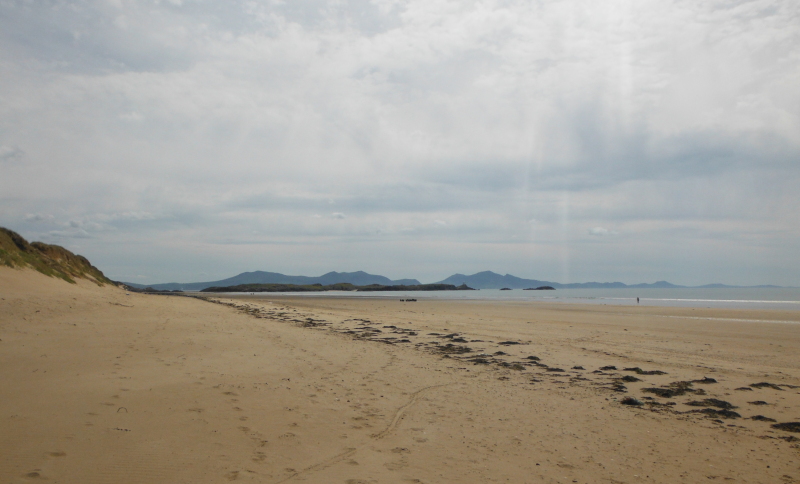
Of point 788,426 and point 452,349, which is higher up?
point 788,426

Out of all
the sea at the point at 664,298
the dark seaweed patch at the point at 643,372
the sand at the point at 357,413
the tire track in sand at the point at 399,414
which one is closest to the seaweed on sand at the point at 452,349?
the sand at the point at 357,413

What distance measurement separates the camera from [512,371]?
10641 millimetres

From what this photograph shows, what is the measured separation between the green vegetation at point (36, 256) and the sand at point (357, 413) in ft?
35.3

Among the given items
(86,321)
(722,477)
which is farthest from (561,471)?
(86,321)

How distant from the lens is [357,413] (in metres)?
7.04

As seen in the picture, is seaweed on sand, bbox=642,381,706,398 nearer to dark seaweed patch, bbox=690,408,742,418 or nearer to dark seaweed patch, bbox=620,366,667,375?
dark seaweed patch, bbox=690,408,742,418

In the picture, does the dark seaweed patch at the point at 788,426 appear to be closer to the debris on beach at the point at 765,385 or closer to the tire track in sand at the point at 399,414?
the debris on beach at the point at 765,385

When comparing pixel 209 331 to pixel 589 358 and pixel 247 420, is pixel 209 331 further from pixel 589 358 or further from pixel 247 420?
pixel 589 358

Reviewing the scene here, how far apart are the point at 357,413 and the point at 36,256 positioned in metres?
35.1

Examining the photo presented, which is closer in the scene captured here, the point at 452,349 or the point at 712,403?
the point at 712,403

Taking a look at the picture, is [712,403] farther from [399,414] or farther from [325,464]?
[325,464]

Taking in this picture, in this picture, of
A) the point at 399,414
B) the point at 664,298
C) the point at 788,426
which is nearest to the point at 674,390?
the point at 788,426

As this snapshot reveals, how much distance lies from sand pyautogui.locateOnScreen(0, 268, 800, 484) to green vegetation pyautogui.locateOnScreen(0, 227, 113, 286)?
10764 millimetres

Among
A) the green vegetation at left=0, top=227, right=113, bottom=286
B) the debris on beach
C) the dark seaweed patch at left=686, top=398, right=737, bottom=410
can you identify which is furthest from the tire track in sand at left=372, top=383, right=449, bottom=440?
the green vegetation at left=0, top=227, right=113, bottom=286
